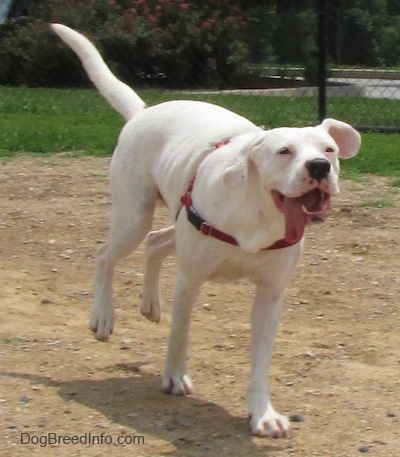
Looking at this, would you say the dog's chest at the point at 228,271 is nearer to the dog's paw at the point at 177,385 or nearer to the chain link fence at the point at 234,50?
the dog's paw at the point at 177,385

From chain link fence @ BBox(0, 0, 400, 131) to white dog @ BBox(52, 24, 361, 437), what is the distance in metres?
7.23

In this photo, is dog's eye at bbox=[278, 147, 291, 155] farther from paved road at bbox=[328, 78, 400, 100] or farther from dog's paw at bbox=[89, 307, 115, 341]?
paved road at bbox=[328, 78, 400, 100]

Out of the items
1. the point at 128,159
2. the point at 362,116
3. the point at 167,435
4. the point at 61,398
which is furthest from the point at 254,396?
the point at 362,116

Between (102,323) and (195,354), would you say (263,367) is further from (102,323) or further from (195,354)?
(102,323)

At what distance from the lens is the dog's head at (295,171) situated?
3.71 metres

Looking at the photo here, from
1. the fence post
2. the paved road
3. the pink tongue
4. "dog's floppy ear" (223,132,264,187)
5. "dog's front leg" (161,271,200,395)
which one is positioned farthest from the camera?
the paved road

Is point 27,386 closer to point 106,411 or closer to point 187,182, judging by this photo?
point 106,411

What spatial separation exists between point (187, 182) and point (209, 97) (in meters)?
9.92

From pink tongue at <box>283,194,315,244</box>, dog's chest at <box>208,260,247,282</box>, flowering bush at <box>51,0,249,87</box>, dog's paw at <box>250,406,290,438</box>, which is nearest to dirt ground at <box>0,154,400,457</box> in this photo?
dog's paw at <box>250,406,290,438</box>

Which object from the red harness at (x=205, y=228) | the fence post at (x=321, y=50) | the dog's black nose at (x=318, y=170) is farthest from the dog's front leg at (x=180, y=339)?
the fence post at (x=321, y=50)

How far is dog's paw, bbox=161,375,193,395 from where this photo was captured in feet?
15.0

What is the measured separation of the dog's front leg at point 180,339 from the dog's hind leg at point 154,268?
701 mm

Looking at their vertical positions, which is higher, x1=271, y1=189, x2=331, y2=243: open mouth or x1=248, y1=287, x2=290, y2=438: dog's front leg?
x1=271, y1=189, x2=331, y2=243: open mouth

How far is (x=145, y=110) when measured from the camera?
17.0 ft
